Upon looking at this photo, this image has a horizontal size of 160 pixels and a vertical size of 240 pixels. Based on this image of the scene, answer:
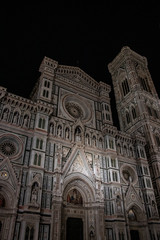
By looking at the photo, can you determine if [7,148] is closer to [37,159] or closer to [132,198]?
[37,159]

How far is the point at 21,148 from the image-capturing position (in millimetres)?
16359

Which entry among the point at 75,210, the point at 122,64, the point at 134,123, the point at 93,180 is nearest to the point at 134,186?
the point at 93,180

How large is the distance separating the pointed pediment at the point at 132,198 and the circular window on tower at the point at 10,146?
11402mm

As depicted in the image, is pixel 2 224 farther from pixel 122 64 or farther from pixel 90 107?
pixel 122 64

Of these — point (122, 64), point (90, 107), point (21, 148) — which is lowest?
point (21, 148)

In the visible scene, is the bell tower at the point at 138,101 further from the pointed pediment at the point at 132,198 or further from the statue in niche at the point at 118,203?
the statue in niche at the point at 118,203

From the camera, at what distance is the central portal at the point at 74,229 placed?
15586 mm

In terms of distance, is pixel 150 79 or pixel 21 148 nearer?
pixel 21 148

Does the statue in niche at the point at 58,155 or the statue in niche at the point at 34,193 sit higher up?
the statue in niche at the point at 58,155

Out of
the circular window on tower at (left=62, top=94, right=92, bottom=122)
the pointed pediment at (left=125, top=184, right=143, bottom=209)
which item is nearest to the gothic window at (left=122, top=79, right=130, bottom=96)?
the circular window on tower at (left=62, top=94, right=92, bottom=122)

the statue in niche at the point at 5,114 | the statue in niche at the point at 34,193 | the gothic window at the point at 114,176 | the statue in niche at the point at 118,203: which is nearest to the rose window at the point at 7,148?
the statue in niche at the point at 5,114

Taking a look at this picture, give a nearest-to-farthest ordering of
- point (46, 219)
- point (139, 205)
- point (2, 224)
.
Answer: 1. point (2, 224)
2. point (46, 219)
3. point (139, 205)

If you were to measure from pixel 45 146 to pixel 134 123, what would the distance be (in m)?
17.0

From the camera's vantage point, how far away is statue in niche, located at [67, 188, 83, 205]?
1708cm
